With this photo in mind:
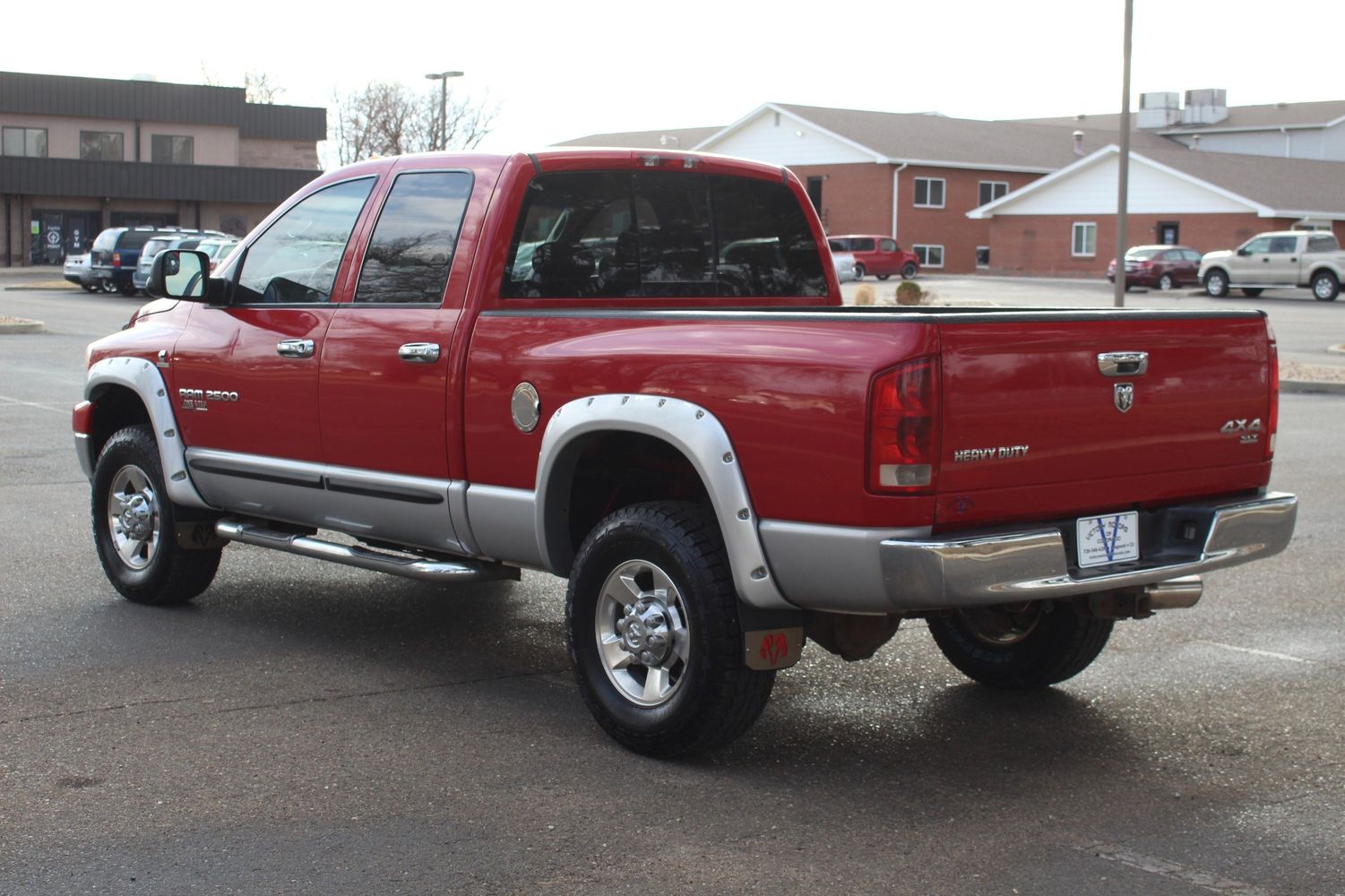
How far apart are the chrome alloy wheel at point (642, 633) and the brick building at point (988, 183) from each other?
5517 cm

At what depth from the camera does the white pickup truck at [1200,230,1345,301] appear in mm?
46250

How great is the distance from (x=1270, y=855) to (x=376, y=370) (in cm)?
364

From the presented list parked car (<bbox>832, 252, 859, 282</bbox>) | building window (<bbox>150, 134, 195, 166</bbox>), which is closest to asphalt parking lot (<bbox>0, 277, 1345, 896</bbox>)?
parked car (<bbox>832, 252, 859, 282</bbox>)

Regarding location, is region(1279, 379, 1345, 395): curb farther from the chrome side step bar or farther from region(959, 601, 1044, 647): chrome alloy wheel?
the chrome side step bar

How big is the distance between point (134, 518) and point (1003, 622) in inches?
161

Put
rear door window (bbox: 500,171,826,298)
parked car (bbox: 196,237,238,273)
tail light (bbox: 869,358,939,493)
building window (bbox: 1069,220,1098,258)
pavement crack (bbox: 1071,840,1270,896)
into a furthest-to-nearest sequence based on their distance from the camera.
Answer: building window (bbox: 1069,220,1098,258) < parked car (bbox: 196,237,238,273) < rear door window (bbox: 500,171,826,298) < tail light (bbox: 869,358,939,493) < pavement crack (bbox: 1071,840,1270,896)

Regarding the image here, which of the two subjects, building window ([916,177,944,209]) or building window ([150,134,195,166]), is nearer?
building window ([150,134,195,166])

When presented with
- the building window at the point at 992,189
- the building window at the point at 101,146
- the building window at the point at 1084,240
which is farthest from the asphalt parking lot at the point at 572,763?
the building window at the point at 992,189

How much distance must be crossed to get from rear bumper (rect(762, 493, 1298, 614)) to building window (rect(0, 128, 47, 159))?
197 ft

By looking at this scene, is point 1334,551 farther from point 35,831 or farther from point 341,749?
point 35,831

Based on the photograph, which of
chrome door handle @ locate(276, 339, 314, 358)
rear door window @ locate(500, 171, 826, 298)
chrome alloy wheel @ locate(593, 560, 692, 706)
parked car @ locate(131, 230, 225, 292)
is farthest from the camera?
parked car @ locate(131, 230, 225, 292)

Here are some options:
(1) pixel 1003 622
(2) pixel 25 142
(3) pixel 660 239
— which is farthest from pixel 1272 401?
(2) pixel 25 142

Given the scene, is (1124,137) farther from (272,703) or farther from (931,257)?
(931,257)

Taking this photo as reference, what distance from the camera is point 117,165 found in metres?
58.0
